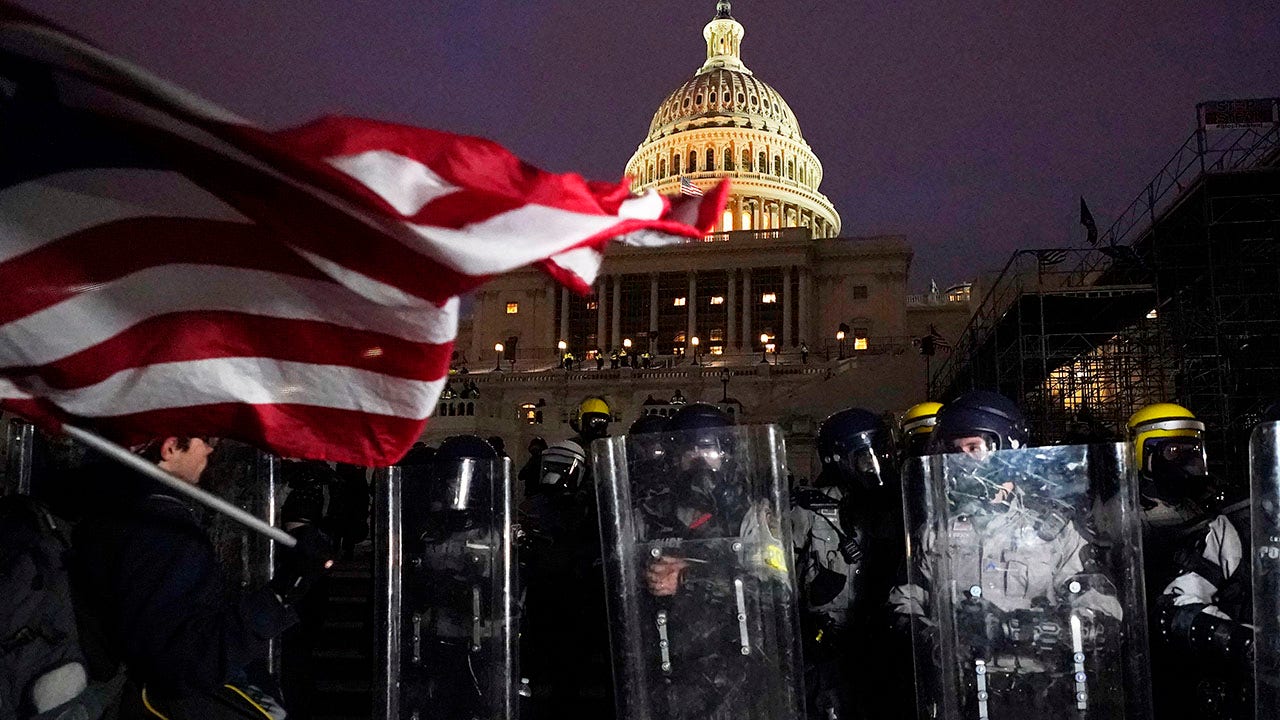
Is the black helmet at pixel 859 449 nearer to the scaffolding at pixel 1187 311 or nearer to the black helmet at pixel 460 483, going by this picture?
the black helmet at pixel 460 483

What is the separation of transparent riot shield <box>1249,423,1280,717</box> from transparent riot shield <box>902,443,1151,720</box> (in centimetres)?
29

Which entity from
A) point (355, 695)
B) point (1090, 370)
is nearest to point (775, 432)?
point (355, 695)

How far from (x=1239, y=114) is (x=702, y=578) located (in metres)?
19.2

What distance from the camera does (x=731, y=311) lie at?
56.8 meters

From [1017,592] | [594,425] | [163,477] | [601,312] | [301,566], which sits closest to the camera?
[163,477]

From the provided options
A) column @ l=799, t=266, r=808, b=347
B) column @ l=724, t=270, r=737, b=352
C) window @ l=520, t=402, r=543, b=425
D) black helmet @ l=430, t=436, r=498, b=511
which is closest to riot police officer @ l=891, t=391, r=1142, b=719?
black helmet @ l=430, t=436, r=498, b=511

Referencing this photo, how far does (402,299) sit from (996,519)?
1.73m

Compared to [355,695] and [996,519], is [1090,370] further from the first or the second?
[996,519]

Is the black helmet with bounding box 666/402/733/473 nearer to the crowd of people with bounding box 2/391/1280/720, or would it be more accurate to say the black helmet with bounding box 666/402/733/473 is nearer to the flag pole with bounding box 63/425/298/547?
the crowd of people with bounding box 2/391/1280/720

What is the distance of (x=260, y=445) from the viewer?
2.62 meters

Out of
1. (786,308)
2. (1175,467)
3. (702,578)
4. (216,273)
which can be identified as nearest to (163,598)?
(216,273)

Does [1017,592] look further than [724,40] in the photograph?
No

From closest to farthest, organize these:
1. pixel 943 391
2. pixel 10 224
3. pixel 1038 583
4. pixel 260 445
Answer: pixel 10 224 < pixel 260 445 < pixel 1038 583 < pixel 943 391

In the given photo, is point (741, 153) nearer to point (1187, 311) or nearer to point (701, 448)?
point (1187, 311)
